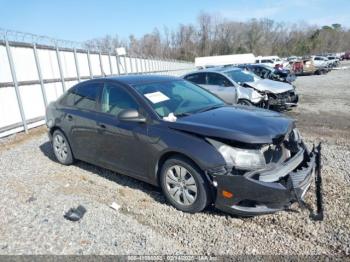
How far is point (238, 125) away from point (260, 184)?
0.75 m

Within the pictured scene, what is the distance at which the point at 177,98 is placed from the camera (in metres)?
4.35

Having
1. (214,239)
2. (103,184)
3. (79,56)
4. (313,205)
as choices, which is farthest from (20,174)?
(79,56)

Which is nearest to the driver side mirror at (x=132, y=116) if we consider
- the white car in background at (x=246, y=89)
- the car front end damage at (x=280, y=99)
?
the white car in background at (x=246, y=89)

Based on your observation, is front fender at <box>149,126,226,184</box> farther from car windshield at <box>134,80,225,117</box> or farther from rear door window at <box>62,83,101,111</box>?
rear door window at <box>62,83,101,111</box>

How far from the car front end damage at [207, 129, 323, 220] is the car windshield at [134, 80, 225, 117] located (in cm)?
93

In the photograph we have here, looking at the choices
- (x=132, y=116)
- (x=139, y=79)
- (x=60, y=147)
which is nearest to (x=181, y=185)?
(x=132, y=116)

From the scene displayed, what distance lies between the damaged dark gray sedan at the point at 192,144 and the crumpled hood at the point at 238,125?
0.04ft

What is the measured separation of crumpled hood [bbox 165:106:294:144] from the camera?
10.7ft

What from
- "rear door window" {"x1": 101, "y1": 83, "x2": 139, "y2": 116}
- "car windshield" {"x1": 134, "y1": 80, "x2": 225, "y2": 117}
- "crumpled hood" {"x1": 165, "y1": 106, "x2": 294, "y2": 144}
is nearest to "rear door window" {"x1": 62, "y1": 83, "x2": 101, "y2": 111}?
"rear door window" {"x1": 101, "y1": 83, "x2": 139, "y2": 116}

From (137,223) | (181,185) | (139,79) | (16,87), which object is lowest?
(137,223)

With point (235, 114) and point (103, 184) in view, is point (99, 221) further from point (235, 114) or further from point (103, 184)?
point (235, 114)

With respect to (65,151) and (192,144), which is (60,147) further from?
(192,144)

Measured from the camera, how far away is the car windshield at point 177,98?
4.05 meters

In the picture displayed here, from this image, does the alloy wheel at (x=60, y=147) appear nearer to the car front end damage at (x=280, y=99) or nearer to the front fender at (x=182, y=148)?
the front fender at (x=182, y=148)
